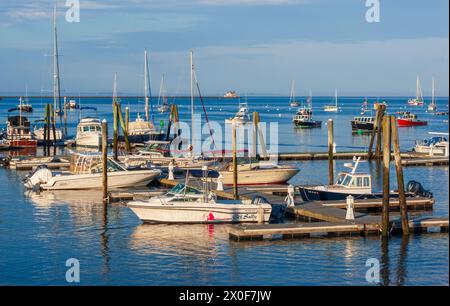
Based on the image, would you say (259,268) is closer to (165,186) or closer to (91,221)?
(91,221)

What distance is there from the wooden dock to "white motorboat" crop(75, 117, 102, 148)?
4763cm

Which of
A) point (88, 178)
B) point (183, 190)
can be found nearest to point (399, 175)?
point (183, 190)

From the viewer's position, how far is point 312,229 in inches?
1237

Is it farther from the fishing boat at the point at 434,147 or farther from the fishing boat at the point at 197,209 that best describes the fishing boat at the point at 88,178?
the fishing boat at the point at 434,147

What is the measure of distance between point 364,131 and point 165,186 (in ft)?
196

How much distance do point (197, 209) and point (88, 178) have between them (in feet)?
46.3

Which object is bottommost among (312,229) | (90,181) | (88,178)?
(312,229)

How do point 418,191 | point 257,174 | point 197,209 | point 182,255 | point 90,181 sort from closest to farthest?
point 182,255 → point 197,209 → point 418,191 → point 90,181 → point 257,174

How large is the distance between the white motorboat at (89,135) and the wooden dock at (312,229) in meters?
47.6

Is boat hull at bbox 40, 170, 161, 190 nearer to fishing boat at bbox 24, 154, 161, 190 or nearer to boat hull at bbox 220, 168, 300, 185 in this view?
fishing boat at bbox 24, 154, 161, 190

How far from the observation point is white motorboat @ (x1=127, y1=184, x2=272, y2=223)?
34656mm

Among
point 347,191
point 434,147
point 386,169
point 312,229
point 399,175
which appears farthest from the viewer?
point 434,147

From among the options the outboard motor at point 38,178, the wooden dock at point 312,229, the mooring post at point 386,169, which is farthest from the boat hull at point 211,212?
the outboard motor at point 38,178

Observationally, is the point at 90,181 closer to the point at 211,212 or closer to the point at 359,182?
the point at 211,212
